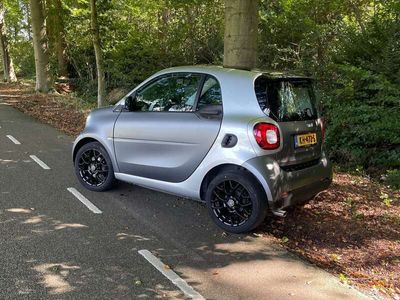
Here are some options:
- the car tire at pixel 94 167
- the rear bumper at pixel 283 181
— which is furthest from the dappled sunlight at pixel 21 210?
the rear bumper at pixel 283 181

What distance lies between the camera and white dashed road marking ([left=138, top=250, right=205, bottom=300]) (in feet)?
11.9

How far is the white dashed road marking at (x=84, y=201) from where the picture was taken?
5461 mm

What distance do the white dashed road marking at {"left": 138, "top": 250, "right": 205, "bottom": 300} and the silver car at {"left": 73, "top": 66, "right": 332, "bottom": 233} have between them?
1.00 m

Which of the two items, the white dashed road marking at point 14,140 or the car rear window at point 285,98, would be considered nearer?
the car rear window at point 285,98

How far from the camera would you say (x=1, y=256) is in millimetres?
4113

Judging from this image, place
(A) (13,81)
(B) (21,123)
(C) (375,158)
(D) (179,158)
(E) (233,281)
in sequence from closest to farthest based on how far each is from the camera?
(E) (233,281) → (D) (179,158) → (C) (375,158) → (B) (21,123) → (A) (13,81)

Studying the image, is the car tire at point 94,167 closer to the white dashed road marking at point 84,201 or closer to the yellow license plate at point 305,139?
the white dashed road marking at point 84,201

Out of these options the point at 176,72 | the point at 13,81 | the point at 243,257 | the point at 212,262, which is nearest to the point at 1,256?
the point at 212,262

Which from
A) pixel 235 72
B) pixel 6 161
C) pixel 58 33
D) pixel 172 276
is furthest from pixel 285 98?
pixel 58 33

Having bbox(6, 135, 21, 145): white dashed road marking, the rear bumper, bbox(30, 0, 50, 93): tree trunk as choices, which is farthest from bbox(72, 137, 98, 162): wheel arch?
bbox(30, 0, 50, 93): tree trunk

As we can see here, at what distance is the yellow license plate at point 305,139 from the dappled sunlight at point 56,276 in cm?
266

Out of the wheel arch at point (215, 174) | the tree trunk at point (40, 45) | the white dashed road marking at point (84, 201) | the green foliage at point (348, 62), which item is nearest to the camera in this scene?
the wheel arch at point (215, 174)

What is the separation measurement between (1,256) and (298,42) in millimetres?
10867

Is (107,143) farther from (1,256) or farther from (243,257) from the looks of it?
(243,257)
